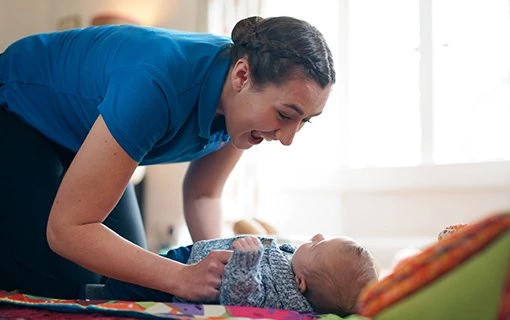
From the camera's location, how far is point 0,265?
1501mm

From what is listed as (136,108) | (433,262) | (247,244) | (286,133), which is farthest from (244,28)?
(433,262)

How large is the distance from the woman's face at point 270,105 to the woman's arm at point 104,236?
27 cm

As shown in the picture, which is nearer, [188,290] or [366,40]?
[188,290]

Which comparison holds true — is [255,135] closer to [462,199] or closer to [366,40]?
[462,199]

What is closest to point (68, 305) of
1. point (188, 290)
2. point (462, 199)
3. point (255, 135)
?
point (188, 290)

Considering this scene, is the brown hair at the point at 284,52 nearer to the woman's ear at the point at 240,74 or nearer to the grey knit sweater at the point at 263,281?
the woman's ear at the point at 240,74

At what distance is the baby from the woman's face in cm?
24

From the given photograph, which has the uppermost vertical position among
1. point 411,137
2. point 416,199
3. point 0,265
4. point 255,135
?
point 255,135

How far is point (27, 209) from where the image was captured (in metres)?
1.50

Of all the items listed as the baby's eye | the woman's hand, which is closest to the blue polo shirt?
the baby's eye

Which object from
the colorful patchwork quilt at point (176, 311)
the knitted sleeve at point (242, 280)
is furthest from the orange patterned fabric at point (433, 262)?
the knitted sleeve at point (242, 280)

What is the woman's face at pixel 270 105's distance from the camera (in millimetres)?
1332

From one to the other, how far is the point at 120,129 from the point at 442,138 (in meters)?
2.61

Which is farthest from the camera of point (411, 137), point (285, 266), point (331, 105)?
point (331, 105)
